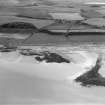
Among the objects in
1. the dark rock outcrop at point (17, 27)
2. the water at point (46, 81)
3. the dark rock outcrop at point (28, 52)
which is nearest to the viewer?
the water at point (46, 81)

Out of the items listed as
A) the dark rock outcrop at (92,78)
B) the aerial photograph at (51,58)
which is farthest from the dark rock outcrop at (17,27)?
the dark rock outcrop at (92,78)

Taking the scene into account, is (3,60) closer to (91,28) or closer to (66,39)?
(66,39)

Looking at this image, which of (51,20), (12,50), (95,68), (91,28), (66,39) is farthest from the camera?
(51,20)

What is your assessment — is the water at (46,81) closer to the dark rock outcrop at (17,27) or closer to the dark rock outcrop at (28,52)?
the dark rock outcrop at (28,52)

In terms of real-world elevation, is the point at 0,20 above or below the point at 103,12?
below

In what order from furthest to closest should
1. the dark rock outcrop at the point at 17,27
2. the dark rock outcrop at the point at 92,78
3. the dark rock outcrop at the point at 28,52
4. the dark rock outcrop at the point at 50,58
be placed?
the dark rock outcrop at the point at 17,27, the dark rock outcrop at the point at 28,52, the dark rock outcrop at the point at 50,58, the dark rock outcrop at the point at 92,78

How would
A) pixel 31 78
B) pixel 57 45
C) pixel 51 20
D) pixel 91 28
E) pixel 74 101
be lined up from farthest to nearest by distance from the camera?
pixel 51 20 < pixel 91 28 < pixel 57 45 < pixel 31 78 < pixel 74 101

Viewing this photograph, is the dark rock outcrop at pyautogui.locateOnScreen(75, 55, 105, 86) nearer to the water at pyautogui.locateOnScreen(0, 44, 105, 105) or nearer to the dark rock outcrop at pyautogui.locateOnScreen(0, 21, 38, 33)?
the water at pyautogui.locateOnScreen(0, 44, 105, 105)

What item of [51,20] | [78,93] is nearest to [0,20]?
[51,20]
